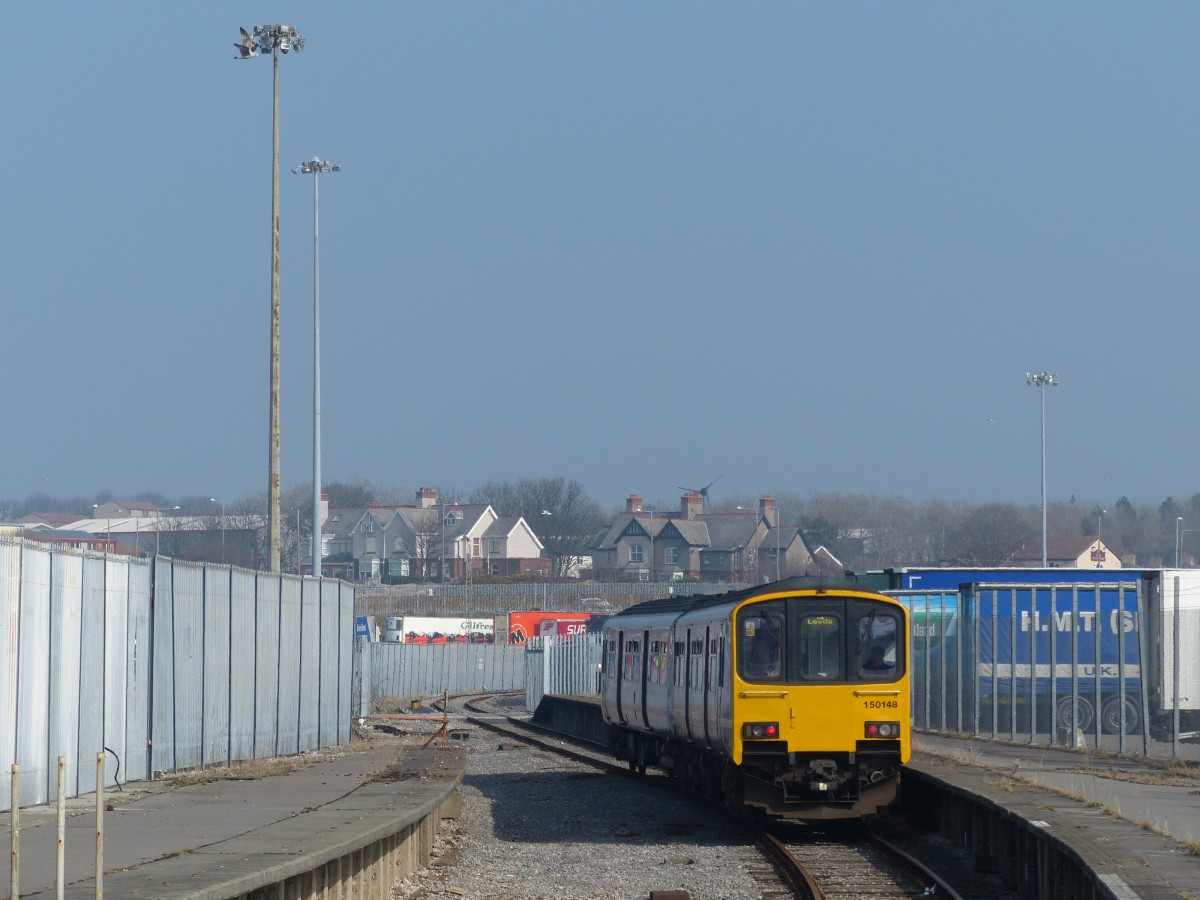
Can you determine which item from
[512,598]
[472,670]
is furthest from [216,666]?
[512,598]

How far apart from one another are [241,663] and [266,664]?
1.47m

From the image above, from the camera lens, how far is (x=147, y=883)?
9.55 meters

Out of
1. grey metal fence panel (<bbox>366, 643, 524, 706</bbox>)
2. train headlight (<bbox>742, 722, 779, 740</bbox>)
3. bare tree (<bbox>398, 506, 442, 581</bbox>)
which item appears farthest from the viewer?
bare tree (<bbox>398, 506, 442, 581</bbox>)

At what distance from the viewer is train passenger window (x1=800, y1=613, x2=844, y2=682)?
19.0 metres

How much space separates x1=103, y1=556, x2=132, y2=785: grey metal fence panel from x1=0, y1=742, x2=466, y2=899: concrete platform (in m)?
0.49

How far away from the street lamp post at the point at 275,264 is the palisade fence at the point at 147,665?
12.8 ft

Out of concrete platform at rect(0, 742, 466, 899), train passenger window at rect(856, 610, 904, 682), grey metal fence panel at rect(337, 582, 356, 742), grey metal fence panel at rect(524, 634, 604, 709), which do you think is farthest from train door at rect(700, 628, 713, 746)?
grey metal fence panel at rect(524, 634, 604, 709)

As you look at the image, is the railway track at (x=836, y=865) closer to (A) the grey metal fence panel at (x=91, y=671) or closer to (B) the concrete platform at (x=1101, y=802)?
(B) the concrete platform at (x=1101, y=802)

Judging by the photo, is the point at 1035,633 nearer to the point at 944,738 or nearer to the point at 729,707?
the point at 944,738

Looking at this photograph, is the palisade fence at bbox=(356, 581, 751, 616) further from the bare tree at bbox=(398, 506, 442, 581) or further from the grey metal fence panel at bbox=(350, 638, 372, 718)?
the grey metal fence panel at bbox=(350, 638, 372, 718)

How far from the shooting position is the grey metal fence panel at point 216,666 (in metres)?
21.8

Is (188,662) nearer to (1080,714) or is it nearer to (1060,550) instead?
(1080,714)

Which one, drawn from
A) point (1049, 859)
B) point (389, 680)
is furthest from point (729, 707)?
point (389, 680)

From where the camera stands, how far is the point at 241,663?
23516 mm
